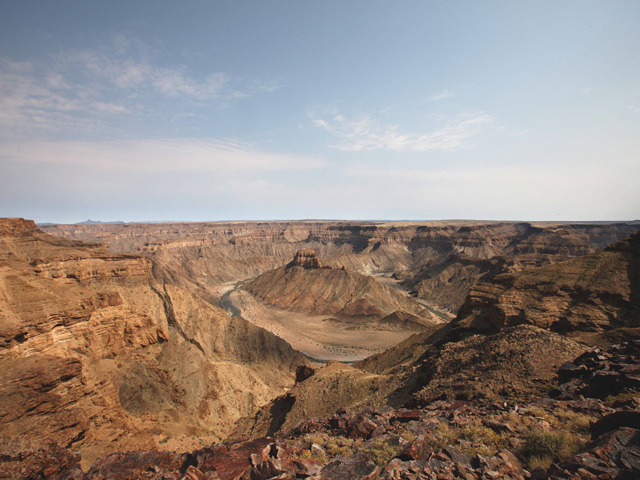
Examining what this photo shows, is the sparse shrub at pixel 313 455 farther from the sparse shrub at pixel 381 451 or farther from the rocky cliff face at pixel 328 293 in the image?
the rocky cliff face at pixel 328 293

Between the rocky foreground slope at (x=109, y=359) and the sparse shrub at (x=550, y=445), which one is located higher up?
the sparse shrub at (x=550, y=445)

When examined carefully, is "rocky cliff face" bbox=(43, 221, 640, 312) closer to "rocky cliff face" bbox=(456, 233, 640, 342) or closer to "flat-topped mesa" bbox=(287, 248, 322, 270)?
"flat-topped mesa" bbox=(287, 248, 322, 270)

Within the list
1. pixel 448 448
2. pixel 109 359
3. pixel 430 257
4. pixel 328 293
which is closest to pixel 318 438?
pixel 448 448

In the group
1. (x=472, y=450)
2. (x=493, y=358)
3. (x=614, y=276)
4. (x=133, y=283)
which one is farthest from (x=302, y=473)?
(x=133, y=283)

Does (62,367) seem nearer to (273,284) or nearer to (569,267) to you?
(569,267)

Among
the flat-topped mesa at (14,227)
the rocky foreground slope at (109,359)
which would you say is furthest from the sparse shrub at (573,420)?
the flat-topped mesa at (14,227)
